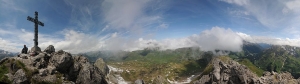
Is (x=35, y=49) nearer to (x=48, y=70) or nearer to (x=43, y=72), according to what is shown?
(x=48, y=70)

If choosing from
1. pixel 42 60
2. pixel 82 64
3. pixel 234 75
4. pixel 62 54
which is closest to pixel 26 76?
pixel 42 60

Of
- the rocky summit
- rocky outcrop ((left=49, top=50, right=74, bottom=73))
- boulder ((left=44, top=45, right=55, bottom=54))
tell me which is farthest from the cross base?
rocky outcrop ((left=49, top=50, right=74, bottom=73))

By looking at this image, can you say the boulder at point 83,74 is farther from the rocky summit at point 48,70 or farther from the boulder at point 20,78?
the boulder at point 20,78

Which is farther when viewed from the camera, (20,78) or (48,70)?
(48,70)

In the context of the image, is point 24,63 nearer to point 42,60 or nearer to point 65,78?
point 42,60

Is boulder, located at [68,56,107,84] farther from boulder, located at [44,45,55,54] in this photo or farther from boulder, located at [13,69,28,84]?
boulder, located at [13,69,28,84]

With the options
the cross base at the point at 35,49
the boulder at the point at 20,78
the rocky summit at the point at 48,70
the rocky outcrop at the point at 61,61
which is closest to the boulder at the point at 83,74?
the rocky summit at the point at 48,70

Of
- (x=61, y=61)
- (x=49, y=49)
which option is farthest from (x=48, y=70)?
(x=49, y=49)

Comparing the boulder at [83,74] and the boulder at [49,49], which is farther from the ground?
the boulder at [49,49]
